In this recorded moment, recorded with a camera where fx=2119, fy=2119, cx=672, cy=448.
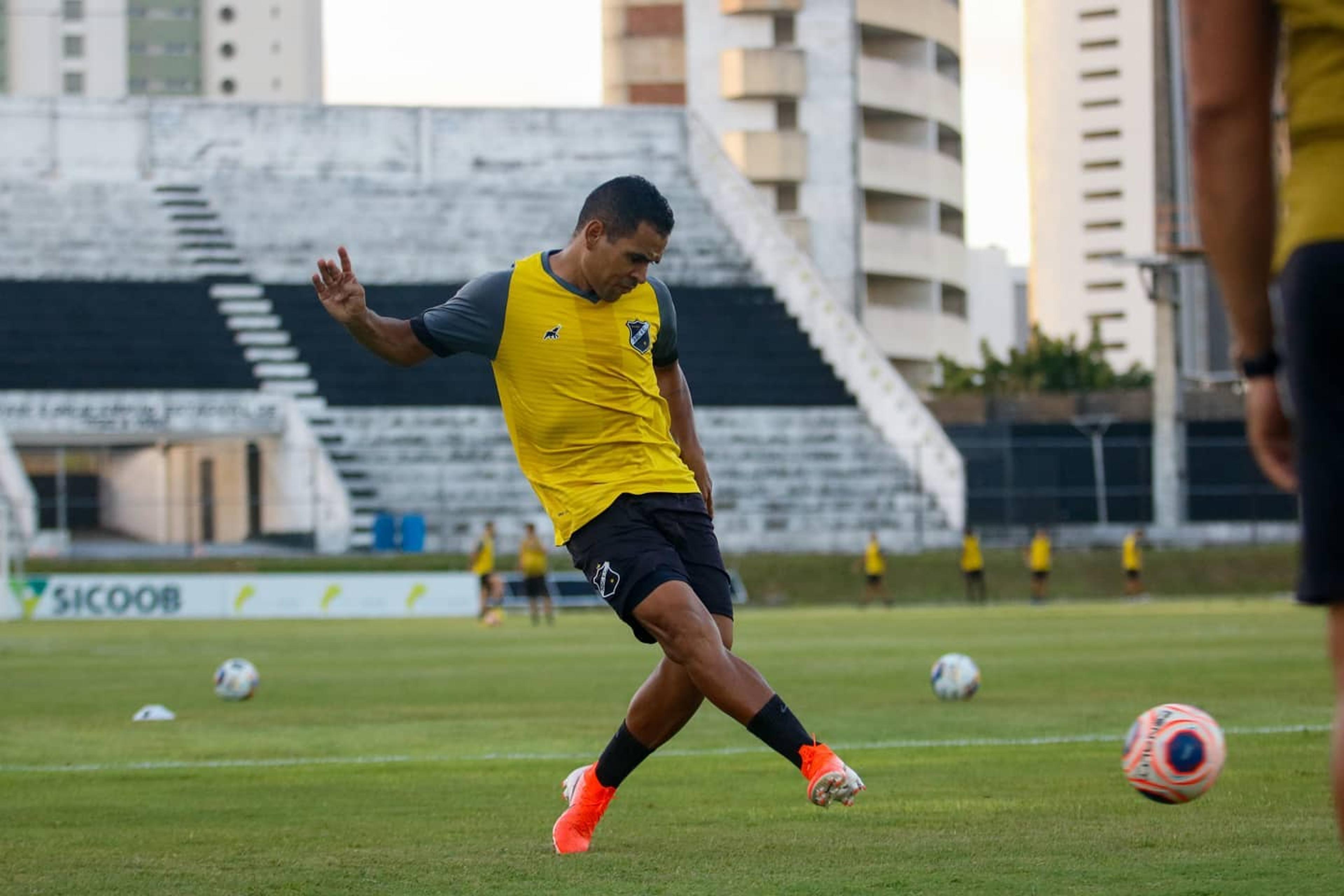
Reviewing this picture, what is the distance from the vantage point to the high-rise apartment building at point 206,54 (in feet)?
446

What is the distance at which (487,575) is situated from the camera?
1350 inches

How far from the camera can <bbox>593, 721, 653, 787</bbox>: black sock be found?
6.83m

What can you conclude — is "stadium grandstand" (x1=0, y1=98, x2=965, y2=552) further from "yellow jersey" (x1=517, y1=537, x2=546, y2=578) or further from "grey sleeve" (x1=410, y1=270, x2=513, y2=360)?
"grey sleeve" (x1=410, y1=270, x2=513, y2=360)

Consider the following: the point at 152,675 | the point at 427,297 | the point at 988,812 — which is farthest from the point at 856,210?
the point at 988,812

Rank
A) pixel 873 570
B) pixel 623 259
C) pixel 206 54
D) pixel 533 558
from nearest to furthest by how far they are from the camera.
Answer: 1. pixel 623 259
2. pixel 533 558
3. pixel 873 570
4. pixel 206 54

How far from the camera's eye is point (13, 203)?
181ft

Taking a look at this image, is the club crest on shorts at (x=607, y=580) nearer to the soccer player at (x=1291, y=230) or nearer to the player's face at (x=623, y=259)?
the player's face at (x=623, y=259)

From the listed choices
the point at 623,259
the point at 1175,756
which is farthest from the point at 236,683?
the point at 1175,756

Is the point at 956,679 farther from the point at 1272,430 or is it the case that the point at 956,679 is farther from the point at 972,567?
the point at 972,567

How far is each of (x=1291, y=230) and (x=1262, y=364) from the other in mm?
230

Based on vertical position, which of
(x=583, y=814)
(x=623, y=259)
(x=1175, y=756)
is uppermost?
(x=623, y=259)

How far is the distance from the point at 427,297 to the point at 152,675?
3263cm

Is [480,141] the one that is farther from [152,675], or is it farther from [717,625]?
[717,625]

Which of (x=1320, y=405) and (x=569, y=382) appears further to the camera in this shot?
(x=569, y=382)
